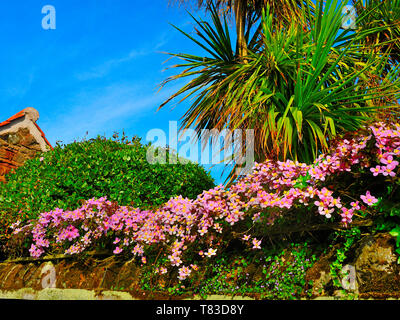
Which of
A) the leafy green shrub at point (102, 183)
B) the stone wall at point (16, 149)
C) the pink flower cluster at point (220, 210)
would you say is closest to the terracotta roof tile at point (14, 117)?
the stone wall at point (16, 149)

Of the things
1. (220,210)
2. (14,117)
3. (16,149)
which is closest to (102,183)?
(220,210)

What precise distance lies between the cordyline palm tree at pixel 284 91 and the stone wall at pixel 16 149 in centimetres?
388

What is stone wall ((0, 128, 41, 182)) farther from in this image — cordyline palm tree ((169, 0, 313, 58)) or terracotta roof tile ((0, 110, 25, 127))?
cordyline palm tree ((169, 0, 313, 58))

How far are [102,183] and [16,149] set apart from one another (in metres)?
3.80

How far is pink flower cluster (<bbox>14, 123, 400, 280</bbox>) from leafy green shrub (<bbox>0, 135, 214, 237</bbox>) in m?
0.66

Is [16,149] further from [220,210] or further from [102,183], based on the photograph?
[220,210]

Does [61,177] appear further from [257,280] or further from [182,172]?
[257,280]

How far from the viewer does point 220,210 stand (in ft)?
11.9

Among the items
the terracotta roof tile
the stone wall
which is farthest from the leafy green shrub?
the terracotta roof tile

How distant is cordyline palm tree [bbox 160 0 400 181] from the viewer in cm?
572

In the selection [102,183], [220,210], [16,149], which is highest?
[16,149]

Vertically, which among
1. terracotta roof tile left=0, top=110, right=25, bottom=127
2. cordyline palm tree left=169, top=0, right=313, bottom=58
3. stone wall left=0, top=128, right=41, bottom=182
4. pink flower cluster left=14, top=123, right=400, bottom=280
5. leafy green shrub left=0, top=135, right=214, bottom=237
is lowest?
pink flower cluster left=14, top=123, right=400, bottom=280

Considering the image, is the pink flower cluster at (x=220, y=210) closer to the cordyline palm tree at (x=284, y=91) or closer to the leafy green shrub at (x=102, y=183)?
the leafy green shrub at (x=102, y=183)

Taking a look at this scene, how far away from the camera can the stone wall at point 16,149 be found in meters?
7.80
